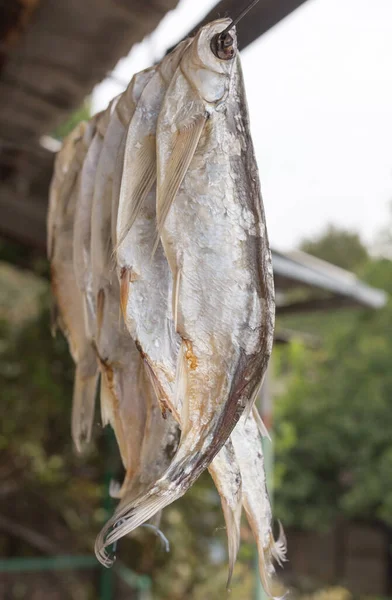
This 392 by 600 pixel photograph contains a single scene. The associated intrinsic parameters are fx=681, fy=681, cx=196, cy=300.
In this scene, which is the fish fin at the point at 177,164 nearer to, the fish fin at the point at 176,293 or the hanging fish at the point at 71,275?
the fish fin at the point at 176,293

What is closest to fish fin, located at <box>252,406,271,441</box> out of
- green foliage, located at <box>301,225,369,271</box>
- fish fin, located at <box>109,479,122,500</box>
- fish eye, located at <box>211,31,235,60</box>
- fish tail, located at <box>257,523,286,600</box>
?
fish tail, located at <box>257,523,286,600</box>

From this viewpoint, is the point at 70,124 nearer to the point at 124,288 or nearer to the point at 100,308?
the point at 100,308

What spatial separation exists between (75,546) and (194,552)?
2.83 ft

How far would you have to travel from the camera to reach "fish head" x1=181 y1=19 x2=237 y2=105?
872 mm

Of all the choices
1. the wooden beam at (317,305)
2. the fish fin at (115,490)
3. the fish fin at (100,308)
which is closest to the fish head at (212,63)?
the fish fin at (100,308)

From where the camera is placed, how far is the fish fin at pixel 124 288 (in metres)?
0.87

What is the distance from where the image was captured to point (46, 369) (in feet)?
14.2

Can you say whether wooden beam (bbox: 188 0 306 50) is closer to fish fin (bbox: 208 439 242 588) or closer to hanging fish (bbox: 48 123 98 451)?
hanging fish (bbox: 48 123 98 451)

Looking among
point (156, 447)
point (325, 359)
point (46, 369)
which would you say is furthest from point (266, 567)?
point (325, 359)

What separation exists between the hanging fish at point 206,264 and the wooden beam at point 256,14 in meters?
0.13

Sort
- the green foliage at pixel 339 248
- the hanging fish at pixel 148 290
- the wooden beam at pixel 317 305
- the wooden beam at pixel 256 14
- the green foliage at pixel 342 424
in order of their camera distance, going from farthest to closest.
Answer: the green foliage at pixel 339 248 < the green foliage at pixel 342 424 < the wooden beam at pixel 317 305 < the wooden beam at pixel 256 14 < the hanging fish at pixel 148 290

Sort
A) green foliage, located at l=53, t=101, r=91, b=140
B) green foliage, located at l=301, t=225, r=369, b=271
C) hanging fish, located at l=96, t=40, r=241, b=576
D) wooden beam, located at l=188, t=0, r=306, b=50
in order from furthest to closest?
green foliage, located at l=301, t=225, r=369, b=271 < green foliage, located at l=53, t=101, r=91, b=140 < wooden beam, located at l=188, t=0, r=306, b=50 < hanging fish, located at l=96, t=40, r=241, b=576

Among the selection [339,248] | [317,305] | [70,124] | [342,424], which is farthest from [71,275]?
[339,248]

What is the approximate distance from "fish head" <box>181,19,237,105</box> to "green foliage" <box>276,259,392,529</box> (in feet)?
25.4
